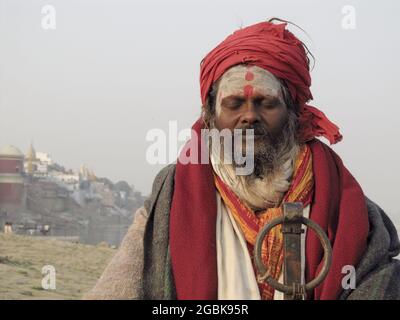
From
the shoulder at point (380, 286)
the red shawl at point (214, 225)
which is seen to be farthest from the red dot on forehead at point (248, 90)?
the shoulder at point (380, 286)

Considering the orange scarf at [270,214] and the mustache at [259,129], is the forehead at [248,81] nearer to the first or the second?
A: the mustache at [259,129]

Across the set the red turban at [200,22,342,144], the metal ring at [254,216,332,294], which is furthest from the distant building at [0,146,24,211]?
the metal ring at [254,216,332,294]

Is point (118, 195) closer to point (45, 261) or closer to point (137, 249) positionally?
point (45, 261)

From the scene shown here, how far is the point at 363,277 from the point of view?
279 centimetres

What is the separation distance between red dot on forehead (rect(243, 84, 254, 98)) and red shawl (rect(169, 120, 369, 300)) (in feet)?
0.97

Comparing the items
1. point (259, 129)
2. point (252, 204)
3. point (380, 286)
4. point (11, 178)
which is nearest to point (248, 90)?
point (259, 129)

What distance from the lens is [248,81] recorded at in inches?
118

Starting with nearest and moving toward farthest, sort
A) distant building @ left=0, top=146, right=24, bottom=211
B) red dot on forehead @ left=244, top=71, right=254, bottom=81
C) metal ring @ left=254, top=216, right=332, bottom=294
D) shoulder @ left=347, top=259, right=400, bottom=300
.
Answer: metal ring @ left=254, top=216, right=332, bottom=294 → shoulder @ left=347, top=259, right=400, bottom=300 → red dot on forehead @ left=244, top=71, right=254, bottom=81 → distant building @ left=0, top=146, right=24, bottom=211

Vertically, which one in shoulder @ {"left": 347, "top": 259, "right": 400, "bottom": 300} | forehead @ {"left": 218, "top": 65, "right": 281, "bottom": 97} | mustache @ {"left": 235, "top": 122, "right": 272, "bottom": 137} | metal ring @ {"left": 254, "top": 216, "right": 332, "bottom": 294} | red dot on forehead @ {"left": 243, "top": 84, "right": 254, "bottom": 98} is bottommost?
shoulder @ {"left": 347, "top": 259, "right": 400, "bottom": 300}

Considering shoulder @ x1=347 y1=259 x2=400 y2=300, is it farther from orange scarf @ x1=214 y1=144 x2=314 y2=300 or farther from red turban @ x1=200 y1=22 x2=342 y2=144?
red turban @ x1=200 y1=22 x2=342 y2=144

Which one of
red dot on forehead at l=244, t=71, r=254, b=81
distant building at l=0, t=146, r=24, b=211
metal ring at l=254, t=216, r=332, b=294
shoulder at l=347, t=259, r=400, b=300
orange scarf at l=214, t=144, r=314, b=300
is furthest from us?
distant building at l=0, t=146, r=24, b=211

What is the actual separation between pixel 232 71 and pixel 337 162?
0.58 metres

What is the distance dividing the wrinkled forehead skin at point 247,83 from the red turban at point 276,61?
0.02 m

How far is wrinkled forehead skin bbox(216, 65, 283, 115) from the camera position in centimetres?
298
